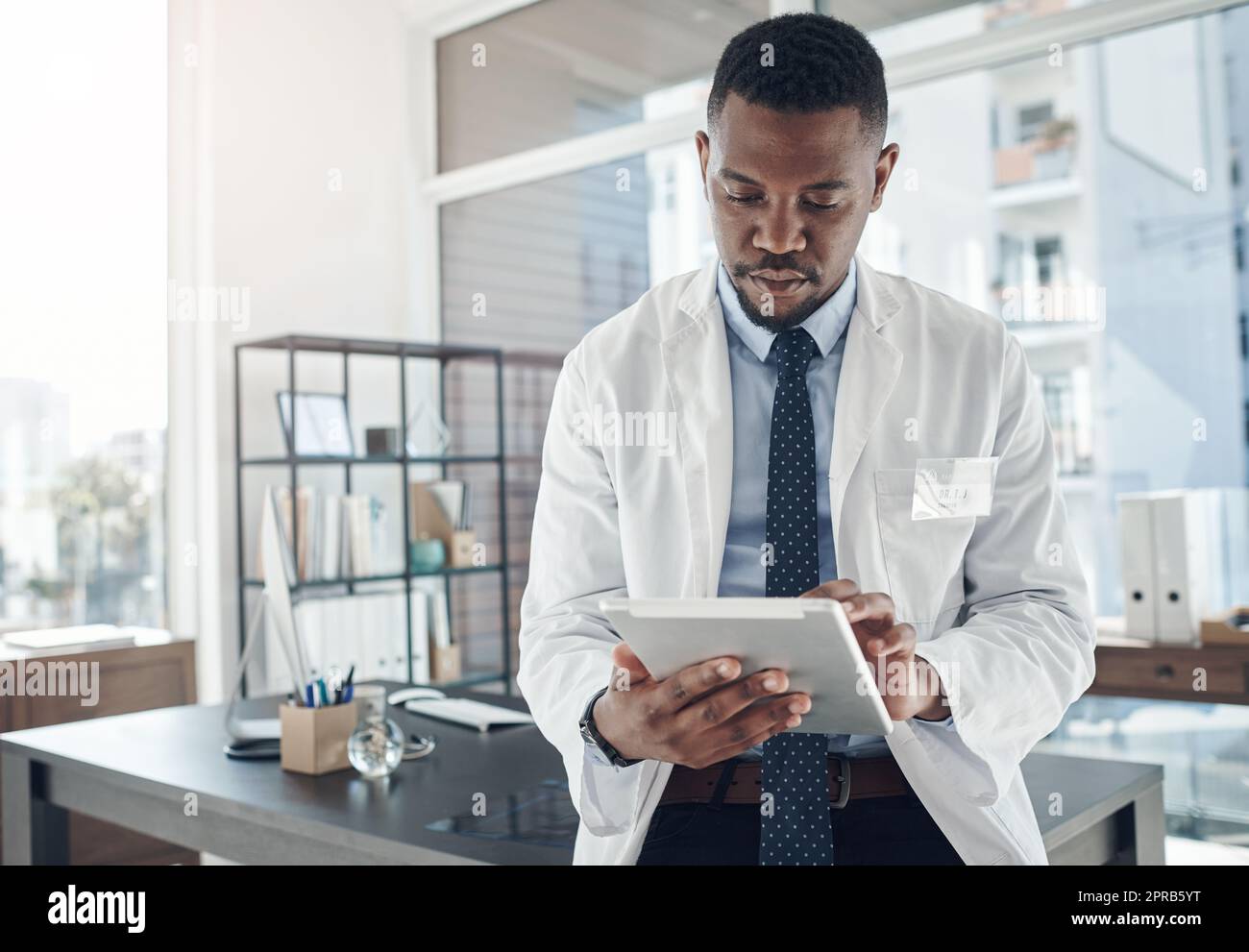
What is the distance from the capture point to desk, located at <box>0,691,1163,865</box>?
56.8 inches

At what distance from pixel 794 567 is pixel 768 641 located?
0.30m

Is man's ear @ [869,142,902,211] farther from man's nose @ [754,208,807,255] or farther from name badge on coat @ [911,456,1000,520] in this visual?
name badge on coat @ [911,456,1000,520]

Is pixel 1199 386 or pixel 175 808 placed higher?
pixel 1199 386

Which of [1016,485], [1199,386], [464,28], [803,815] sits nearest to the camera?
[803,815]

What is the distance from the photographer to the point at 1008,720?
1.19 metres

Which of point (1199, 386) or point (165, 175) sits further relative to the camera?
point (165, 175)

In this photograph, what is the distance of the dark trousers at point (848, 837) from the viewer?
3.91 feet

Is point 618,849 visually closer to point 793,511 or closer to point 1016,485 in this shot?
point 793,511

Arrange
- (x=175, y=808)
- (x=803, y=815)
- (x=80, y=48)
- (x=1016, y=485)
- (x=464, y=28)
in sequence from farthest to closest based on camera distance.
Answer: (x=464, y=28), (x=80, y=48), (x=175, y=808), (x=1016, y=485), (x=803, y=815)

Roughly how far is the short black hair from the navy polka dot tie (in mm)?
259

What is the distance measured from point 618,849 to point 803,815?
0.22m

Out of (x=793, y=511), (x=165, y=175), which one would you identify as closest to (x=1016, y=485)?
(x=793, y=511)

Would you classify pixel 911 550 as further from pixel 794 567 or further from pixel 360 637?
pixel 360 637
